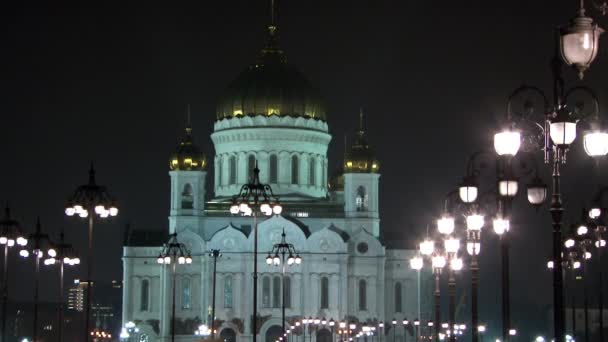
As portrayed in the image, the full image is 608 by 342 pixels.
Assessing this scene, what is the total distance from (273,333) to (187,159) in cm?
1241

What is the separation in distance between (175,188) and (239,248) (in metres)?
6.10

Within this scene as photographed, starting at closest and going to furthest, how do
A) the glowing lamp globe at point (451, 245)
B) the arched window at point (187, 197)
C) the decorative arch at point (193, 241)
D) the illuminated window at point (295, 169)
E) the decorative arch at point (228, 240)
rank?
the glowing lamp globe at point (451, 245) < the decorative arch at point (228, 240) < the decorative arch at point (193, 241) < the arched window at point (187, 197) < the illuminated window at point (295, 169)

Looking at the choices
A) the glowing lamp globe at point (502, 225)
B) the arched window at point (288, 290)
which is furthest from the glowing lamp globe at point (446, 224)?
the arched window at point (288, 290)

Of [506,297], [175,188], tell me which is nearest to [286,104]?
[175,188]

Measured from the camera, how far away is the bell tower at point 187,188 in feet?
338

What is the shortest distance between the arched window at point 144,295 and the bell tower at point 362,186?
44.9 feet

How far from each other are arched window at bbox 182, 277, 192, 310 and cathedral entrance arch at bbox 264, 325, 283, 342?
5279 mm

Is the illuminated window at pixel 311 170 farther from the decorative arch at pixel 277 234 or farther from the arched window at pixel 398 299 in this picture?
the arched window at pixel 398 299

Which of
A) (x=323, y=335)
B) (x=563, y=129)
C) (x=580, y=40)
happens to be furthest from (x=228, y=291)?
(x=580, y=40)

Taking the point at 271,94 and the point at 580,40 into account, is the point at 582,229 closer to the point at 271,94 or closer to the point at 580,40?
the point at 580,40

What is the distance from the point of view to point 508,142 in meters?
21.5

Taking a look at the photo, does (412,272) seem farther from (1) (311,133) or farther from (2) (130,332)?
(2) (130,332)

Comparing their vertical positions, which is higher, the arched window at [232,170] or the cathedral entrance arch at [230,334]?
the arched window at [232,170]

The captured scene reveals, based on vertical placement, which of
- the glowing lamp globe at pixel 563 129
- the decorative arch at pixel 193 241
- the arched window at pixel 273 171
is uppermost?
the arched window at pixel 273 171
